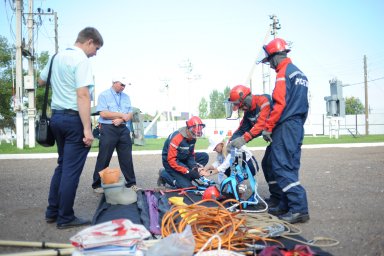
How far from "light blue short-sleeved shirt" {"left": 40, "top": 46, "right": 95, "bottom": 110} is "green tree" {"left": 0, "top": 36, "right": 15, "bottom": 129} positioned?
3913 centimetres

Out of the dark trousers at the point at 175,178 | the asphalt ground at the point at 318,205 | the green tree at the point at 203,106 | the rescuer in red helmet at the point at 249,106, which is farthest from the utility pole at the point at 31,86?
the green tree at the point at 203,106

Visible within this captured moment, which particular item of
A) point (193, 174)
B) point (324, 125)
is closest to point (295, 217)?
point (193, 174)

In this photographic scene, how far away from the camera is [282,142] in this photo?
4.28 metres

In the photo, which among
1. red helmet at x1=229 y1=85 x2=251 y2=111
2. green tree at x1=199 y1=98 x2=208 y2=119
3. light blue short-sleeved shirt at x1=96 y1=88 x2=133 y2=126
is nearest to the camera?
red helmet at x1=229 y1=85 x2=251 y2=111

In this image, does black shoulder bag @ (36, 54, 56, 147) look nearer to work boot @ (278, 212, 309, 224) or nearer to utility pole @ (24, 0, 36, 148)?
work boot @ (278, 212, 309, 224)

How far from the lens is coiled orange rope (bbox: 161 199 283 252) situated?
3.03 meters

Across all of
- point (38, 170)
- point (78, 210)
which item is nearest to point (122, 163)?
point (78, 210)

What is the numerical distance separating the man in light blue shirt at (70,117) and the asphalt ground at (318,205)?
1.14ft

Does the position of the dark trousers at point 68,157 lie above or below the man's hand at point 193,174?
above

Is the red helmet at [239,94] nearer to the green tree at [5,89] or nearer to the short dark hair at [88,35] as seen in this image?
the short dark hair at [88,35]

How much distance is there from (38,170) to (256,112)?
695 cm

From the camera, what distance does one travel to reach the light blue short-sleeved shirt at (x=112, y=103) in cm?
611

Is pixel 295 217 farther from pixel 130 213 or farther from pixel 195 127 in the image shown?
pixel 195 127

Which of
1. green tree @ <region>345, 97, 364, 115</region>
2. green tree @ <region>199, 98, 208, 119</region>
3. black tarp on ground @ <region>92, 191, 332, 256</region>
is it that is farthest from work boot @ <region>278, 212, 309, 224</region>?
green tree @ <region>199, 98, 208, 119</region>
